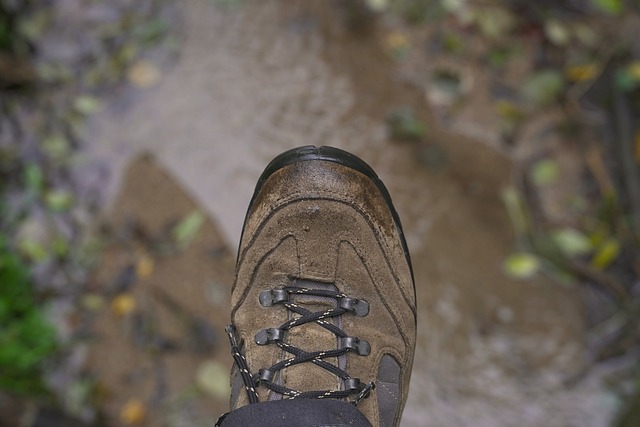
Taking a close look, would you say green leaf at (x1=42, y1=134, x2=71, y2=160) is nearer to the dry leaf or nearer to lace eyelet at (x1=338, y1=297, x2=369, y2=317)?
the dry leaf

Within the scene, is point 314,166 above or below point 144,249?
below

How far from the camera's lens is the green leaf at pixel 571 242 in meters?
2.03

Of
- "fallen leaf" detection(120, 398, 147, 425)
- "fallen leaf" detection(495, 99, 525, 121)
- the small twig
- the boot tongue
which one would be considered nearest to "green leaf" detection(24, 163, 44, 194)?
"fallen leaf" detection(120, 398, 147, 425)

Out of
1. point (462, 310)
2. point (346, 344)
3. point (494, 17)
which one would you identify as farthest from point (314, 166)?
point (494, 17)

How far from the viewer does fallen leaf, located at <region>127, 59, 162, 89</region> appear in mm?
2334

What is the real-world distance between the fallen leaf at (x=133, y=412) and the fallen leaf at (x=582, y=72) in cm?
159

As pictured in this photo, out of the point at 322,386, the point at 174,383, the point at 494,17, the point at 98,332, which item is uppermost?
the point at 494,17

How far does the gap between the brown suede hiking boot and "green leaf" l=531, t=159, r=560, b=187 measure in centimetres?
79

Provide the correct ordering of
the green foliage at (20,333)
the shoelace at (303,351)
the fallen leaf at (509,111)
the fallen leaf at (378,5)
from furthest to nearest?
1. the fallen leaf at (378,5)
2. the fallen leaf at (509,111)
3. the green foliage at (20,333)
4. the shoelace at (303,351)

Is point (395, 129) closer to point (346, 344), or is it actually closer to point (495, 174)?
point (495, 174)

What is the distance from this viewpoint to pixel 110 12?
241cm

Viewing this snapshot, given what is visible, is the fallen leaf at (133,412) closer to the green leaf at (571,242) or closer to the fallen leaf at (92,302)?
the fallen leaf at (92,302)

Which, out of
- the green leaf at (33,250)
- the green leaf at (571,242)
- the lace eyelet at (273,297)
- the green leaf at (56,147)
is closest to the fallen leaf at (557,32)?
the green leaf at (571,242)

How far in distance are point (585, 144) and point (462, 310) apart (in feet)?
2.06
